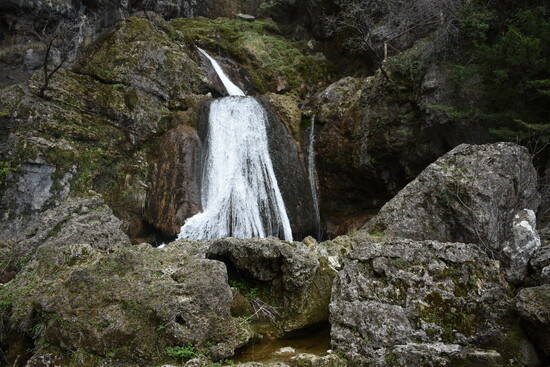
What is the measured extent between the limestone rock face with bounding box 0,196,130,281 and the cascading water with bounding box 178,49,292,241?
13.9 feet

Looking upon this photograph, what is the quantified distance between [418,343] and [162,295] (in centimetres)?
260

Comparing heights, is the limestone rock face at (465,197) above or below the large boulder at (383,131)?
below

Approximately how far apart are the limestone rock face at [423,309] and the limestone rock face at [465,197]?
423cm

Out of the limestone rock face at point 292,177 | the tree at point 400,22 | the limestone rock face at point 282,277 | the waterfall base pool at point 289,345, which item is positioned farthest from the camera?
the limestone rock face at point 292,177

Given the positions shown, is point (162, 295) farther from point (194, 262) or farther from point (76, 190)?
point (76, 190)

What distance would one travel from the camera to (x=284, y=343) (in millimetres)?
4359

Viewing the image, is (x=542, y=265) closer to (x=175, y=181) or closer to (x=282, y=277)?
(x=282, y=277)

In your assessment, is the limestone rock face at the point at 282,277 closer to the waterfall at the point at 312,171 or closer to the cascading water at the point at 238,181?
the cascading water at the point at 238,181

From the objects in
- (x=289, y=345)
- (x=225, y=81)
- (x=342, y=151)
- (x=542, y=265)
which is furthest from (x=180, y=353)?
(x=225, y=81)

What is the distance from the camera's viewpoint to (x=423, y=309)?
367 cm

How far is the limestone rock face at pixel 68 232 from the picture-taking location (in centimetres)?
575

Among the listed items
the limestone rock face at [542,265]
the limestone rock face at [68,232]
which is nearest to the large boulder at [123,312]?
the limestone rock face at [68,232]

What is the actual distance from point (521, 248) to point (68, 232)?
7.30 m

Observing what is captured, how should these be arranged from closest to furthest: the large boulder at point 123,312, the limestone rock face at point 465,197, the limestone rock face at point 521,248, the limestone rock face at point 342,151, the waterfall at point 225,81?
the large boulder at point 123,312
the limestone rock face at point 521,248
the limestone rock face at point 465,197
the limestone rock face at point 342,151
the waterfall at point 225,81
